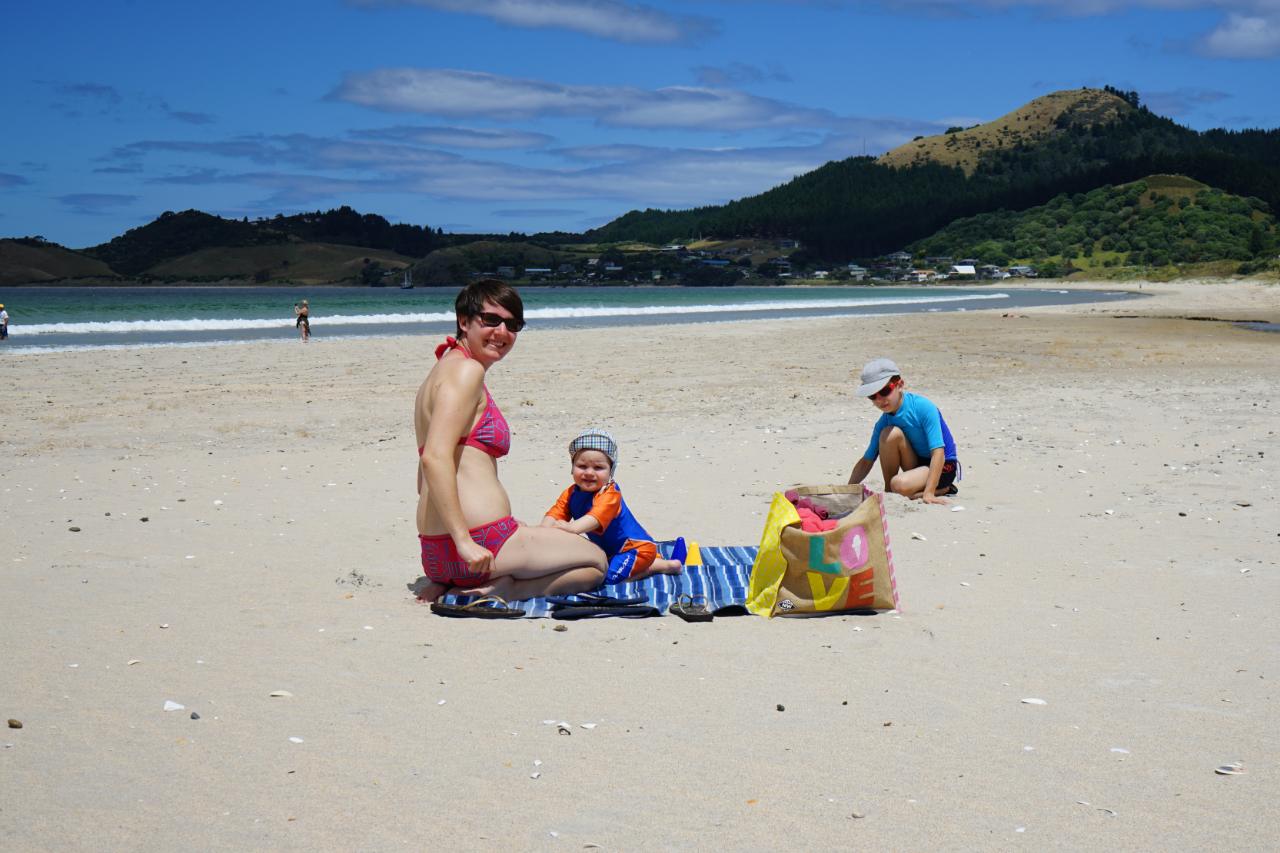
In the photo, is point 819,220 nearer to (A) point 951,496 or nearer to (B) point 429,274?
(B) point 429,274

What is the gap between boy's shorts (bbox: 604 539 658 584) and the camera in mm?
5965

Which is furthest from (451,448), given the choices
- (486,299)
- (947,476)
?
(947,476)

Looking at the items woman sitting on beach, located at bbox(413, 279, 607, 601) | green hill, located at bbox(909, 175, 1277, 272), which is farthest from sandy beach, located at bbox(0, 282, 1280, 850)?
green hill, located at bbox(909, 175, 1277, 272)

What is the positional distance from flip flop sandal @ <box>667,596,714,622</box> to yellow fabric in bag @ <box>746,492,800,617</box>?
262 millimetres

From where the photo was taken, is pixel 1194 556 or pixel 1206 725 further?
pixel 1194 556

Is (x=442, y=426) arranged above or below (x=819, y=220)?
below

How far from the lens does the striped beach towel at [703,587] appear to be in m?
5.52

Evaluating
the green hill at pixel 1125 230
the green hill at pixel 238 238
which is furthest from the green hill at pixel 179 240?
the green hill at pixel 1125 230

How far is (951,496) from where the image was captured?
8.40m

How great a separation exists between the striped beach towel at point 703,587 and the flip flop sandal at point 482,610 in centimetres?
5

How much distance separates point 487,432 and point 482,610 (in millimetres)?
840

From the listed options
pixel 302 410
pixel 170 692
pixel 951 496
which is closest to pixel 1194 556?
pixel 951 496

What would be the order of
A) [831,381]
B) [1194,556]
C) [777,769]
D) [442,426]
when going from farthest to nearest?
[831,381], [1194,556], [442,426], [777,769]

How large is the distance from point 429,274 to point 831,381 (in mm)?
124912
